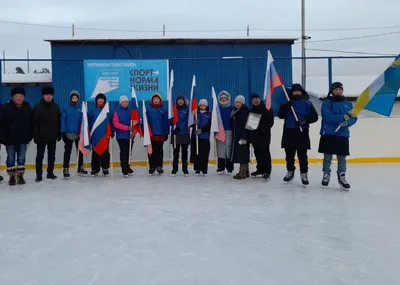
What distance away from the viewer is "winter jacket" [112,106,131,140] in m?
7.46

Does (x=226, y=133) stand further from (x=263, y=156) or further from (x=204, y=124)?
(x=263, y=156)

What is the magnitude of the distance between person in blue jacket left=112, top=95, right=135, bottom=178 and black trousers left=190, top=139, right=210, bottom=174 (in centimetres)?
113

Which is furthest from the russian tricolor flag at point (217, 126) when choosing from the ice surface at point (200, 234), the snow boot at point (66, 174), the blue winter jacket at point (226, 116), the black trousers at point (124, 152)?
the snow boot at point (66, 174)

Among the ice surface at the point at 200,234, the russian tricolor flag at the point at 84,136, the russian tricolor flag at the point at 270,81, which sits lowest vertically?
the ice surface at the point at 200,234

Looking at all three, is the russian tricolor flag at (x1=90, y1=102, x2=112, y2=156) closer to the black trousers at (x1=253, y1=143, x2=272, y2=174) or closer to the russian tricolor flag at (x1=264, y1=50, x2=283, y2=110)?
the black trousers at (x1=253, y1=143, x2=272, y2=174)

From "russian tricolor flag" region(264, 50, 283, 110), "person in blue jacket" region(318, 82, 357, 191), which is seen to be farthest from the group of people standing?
"russian tricolor flag" region(264, 50, 283, 110)

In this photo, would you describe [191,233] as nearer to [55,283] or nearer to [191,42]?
[55,283]

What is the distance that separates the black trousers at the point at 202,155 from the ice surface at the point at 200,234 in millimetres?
964

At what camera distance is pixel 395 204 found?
17.3ft

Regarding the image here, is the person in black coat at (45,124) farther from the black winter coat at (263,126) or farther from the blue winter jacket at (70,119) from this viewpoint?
the black winter coat at (263,126)

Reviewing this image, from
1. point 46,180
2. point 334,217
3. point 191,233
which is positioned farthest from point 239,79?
point 191,233

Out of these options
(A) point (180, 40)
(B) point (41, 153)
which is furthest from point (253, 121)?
(A) point (180, 40)

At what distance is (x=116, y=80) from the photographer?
9.47 m

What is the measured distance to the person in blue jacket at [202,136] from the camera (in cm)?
755
